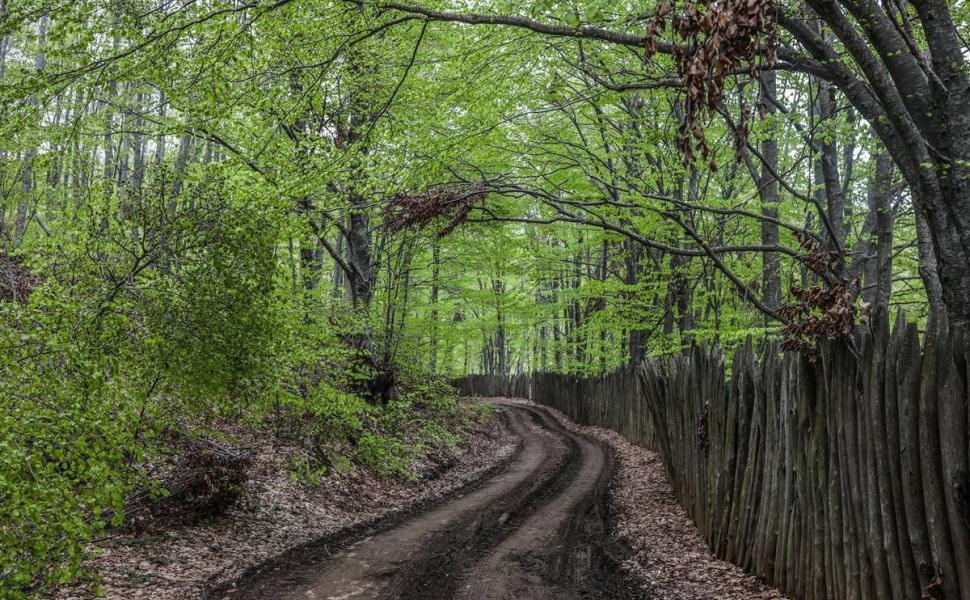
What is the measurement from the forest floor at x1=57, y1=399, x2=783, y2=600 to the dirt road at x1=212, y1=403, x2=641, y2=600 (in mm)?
20

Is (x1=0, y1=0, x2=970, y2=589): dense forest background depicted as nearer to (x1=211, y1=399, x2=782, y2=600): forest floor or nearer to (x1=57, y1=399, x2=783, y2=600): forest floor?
(x1=57, y1=399, x2=783, y2=600): forest floor

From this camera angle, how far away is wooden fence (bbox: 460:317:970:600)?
3.48 m

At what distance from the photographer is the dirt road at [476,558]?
5996 mm

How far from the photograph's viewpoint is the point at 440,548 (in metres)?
7.51

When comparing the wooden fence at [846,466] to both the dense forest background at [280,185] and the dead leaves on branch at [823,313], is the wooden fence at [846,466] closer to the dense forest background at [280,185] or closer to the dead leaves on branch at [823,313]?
the dead leaves on branch at [823,313]

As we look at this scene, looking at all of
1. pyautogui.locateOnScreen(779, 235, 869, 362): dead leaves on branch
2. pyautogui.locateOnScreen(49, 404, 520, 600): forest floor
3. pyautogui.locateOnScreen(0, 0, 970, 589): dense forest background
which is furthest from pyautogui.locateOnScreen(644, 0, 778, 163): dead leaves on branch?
pyautogui.locateOnScreen(49, 404, 520, 600): forest floor

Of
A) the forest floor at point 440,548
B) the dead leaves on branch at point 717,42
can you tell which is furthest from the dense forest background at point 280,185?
the forest floor at point 440,548

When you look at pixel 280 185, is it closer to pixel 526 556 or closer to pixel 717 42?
pixel 526 556

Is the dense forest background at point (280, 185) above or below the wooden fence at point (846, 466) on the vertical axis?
above

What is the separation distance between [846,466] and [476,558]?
415 centimetres

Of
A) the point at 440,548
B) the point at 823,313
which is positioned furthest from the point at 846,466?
the point at 440,548

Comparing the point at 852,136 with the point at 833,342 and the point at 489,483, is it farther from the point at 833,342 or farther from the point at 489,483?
the point at 489,483

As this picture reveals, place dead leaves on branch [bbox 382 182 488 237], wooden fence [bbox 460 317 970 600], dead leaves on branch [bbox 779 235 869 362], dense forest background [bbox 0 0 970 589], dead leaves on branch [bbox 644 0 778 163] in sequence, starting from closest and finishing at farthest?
dead leaves on branch [bbox 644 0 778 163] < wooden fence [bbox 460 317 970 600] < dense forest background [bbox 0 0 970 589] < dead leaves on branch [bbox 779 235 869 362] < dead leaves on branch [bbox 382 182 488 237]

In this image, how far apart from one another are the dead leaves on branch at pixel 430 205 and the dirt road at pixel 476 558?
4.19 m
